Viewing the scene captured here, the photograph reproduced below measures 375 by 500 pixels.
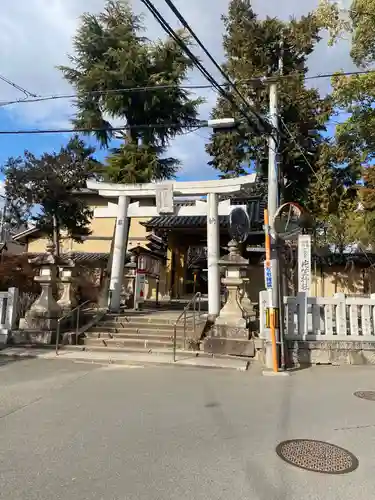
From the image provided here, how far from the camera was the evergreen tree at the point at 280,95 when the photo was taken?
21.9m

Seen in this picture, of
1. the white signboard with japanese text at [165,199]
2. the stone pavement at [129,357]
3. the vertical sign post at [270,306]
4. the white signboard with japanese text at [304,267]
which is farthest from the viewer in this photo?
the white signboard with japanese text at [165,199]

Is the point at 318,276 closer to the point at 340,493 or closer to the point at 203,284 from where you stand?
the point at 203,284

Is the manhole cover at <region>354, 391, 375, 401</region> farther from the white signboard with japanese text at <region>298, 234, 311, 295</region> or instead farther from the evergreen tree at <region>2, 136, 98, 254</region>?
the evergreen tree at <region>2, 136, 98, 254</region>

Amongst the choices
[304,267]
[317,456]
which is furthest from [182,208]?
[317,456]

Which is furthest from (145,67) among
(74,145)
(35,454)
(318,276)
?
(35,454)

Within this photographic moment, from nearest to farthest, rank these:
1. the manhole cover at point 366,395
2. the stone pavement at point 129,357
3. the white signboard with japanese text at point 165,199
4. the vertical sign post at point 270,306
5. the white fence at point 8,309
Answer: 1. the manhole cover at point 366,395
2. the vertical sign post at point 270,306
3. the stone pavement at point 129,357
4. the white fence at point 8,309
5. the white signboard with japanese text at point 165,199

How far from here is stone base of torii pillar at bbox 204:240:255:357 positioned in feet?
32.8

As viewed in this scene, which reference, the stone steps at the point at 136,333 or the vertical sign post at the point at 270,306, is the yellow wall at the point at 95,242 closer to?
the stone steps at the point at 136,333

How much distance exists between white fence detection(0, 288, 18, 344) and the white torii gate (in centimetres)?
314

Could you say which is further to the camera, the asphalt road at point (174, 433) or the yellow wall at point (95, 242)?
the yellow wall at point (95, 242)

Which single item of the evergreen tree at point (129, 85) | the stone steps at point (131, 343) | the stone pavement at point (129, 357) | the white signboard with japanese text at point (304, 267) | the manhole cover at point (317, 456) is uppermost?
the evergreen tree at point (129, 85)

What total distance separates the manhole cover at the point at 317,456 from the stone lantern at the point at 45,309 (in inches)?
323

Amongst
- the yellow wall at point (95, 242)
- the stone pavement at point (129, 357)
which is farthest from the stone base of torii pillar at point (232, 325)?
the yellow wall at point (95, 242)

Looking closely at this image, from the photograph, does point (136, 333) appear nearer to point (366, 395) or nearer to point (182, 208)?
point (182, 208)
